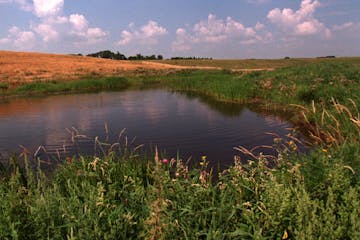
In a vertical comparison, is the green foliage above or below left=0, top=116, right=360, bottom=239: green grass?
above

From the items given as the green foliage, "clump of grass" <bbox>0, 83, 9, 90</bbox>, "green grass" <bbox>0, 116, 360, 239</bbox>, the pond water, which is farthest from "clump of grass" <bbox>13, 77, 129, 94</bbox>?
the green foliage

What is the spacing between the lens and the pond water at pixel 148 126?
10.9m

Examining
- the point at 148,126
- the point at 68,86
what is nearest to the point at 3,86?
the point at 68,86

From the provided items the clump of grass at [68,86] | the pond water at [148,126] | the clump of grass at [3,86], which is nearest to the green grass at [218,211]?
the pond water at [148,126]

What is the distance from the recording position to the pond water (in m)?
10.9

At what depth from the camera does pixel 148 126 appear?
14406 millimetres

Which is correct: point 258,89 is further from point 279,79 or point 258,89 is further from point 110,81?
point 110,81

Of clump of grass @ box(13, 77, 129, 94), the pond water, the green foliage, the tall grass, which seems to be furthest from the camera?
the green foliage

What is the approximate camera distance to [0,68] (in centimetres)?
4531

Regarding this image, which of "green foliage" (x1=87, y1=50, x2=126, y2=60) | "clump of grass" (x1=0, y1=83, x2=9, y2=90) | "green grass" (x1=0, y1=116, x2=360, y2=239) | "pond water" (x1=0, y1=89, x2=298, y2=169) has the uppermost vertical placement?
"green foliage" (x1=87, y1=50, x2=126, y2=60)

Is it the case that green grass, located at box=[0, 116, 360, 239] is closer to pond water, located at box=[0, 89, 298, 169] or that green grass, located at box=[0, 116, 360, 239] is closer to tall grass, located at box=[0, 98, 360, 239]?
tall grass, located at box=[0, 98, 360, 239]

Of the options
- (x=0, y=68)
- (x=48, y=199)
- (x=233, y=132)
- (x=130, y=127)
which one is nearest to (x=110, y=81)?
(x=0, y=68)

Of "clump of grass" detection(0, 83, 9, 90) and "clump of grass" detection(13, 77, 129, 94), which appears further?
"clump of grass" detection(0, 83, 9, 90)

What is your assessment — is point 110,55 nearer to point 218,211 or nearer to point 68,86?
point 68,86
